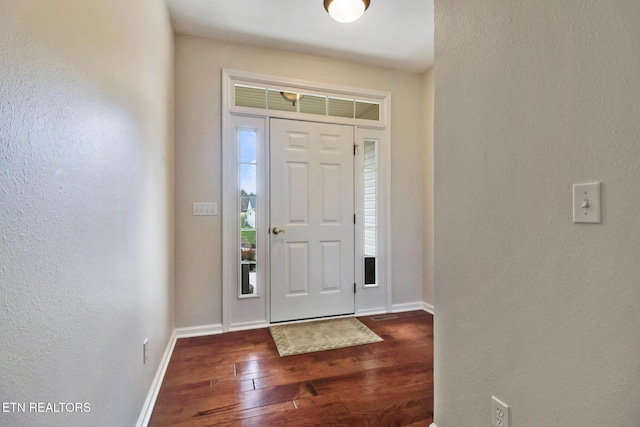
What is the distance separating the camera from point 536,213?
37.2 inches

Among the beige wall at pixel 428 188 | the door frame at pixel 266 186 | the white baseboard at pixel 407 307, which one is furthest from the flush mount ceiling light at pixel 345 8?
the white baseboard at pixel 407 307

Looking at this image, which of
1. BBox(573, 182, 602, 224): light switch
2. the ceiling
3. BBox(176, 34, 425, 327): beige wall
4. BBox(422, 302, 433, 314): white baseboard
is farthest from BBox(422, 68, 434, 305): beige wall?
BBox(573, 182, 602, 224): light switch

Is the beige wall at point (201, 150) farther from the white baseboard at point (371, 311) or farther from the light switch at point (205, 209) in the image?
the white baseboard at point (371, 311)

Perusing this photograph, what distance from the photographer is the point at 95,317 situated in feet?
3.10

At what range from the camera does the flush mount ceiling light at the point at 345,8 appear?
76.8 inches

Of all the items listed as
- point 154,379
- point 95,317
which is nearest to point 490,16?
point 95,317

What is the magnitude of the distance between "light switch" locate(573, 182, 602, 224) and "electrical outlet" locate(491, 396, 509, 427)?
721 mm

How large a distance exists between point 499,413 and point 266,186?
7.47 ft

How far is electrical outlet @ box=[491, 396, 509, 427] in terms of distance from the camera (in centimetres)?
105

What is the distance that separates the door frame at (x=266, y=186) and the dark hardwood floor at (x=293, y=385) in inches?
12.5

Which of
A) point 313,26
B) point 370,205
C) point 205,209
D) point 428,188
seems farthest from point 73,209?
point 428,188

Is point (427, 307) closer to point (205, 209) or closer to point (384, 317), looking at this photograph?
point (384, 317)

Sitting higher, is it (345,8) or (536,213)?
(345,8)

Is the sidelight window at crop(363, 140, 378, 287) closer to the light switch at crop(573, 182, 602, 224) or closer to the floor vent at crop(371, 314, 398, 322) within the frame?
the floor vent at crop(371, 314, 398, 322)
